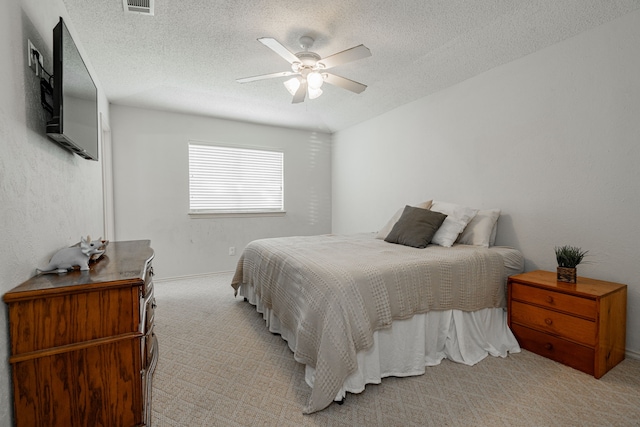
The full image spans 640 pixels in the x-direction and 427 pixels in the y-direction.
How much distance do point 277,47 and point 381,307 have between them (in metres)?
1.88

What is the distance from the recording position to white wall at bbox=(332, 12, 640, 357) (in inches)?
82.4

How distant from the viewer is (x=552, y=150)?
8.13 feet

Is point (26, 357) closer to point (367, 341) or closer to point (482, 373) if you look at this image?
point (367, 341)

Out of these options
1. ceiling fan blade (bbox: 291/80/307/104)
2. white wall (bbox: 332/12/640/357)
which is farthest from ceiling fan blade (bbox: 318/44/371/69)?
white wall (bbox: 332/12/640/357)

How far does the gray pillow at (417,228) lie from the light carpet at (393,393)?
0.99 meters

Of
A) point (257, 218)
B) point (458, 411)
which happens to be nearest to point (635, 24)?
point (458, 411)

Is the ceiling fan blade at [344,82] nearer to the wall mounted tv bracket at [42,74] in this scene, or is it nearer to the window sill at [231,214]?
the wall mounted tv bracket at [42,74]

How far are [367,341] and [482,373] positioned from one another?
0.86 meters

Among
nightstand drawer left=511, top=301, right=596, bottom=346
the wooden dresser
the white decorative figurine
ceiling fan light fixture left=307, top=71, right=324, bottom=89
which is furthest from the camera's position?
ceiling fan light fixture left=307, top=71, right=324, bottom=89

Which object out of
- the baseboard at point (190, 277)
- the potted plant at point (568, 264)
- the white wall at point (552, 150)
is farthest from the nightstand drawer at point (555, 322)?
the baseboard at point (190, 277)

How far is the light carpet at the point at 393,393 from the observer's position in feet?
4.95

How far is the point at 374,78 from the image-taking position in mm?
3238

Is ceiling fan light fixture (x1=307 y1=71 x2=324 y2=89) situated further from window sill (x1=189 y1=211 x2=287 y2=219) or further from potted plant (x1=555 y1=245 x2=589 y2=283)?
window sill (x1=189 y1=211 x2=287 y2=219)

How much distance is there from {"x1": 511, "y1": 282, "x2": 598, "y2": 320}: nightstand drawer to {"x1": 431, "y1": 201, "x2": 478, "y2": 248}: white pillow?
2.04 feet
